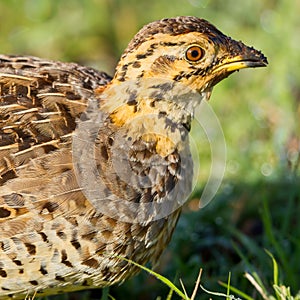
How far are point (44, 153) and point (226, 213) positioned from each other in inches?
76.4

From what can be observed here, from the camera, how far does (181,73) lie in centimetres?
394

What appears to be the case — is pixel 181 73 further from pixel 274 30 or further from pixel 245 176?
pixel 274 30

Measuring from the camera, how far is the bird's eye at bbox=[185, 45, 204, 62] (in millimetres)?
3898

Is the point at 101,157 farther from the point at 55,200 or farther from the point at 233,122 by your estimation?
the point at 233,122

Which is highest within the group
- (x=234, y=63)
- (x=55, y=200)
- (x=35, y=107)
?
(x=234, y=63)

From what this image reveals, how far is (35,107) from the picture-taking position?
13.0 feet

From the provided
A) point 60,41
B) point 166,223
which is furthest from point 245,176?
point 60,41

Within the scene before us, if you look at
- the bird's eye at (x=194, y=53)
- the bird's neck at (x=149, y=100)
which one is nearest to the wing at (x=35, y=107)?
the bird's neck at (x=149, y=100)

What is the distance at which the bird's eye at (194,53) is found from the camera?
3898 millimetres

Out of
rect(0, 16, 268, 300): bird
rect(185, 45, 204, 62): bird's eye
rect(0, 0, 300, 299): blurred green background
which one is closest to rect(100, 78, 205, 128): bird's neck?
rect(0, 16, 268, 300): bird

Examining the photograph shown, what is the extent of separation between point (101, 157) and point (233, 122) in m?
2.74

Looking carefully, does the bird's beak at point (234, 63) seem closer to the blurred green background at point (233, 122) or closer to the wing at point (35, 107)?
the wing at point (35, 107)

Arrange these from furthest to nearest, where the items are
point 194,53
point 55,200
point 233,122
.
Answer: point 233,122
point 194,53
point 55,200

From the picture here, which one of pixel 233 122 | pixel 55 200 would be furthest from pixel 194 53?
pixel 233 122
